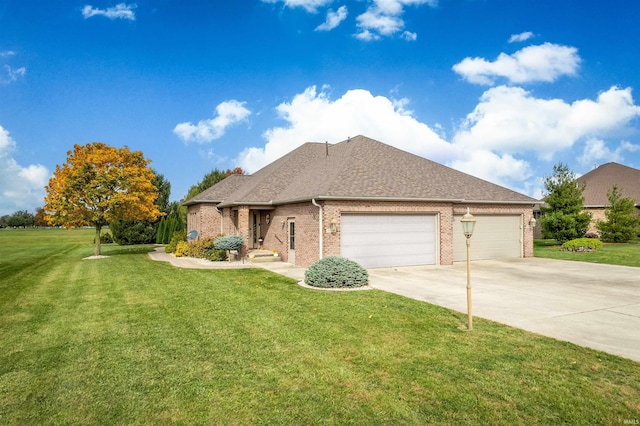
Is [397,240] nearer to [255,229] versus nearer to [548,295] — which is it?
[548,295]

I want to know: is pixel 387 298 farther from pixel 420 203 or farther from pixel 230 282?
pixel 420 203

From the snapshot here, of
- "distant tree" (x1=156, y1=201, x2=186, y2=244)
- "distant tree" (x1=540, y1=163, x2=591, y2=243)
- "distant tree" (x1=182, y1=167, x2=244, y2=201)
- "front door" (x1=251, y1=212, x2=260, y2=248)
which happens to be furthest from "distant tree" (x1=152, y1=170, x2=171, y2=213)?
"distant tree" (x1=540, y1=163, x2=591, y2=243)

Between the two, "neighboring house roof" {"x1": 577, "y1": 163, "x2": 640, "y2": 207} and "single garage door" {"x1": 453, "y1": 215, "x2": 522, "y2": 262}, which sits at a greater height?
"neighboring house roof" {"x1": 577, "y1": 163, "x2": 640, "y2": 207}

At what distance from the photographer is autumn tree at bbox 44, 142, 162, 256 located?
70.3 feet

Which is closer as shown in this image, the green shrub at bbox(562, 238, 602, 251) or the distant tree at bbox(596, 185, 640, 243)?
the green shrub at bbox(562, 238, 602, 251)

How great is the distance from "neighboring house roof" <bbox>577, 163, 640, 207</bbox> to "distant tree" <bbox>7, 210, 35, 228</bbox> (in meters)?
137

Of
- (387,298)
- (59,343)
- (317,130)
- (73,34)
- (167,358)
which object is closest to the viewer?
(167,358)

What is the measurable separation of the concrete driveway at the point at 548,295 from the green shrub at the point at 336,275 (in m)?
0.71

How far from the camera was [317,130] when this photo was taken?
28.1 m

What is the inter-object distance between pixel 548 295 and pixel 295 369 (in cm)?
804

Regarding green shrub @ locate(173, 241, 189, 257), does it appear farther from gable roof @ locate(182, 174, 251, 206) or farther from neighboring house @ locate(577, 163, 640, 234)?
neighboring house @ locate(577, 163, 640, 234)

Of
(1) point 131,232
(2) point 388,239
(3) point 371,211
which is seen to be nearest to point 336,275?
(3) point 371,211

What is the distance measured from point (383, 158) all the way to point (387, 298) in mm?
10939

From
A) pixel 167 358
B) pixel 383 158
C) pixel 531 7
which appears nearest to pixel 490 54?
pixel 531 7
